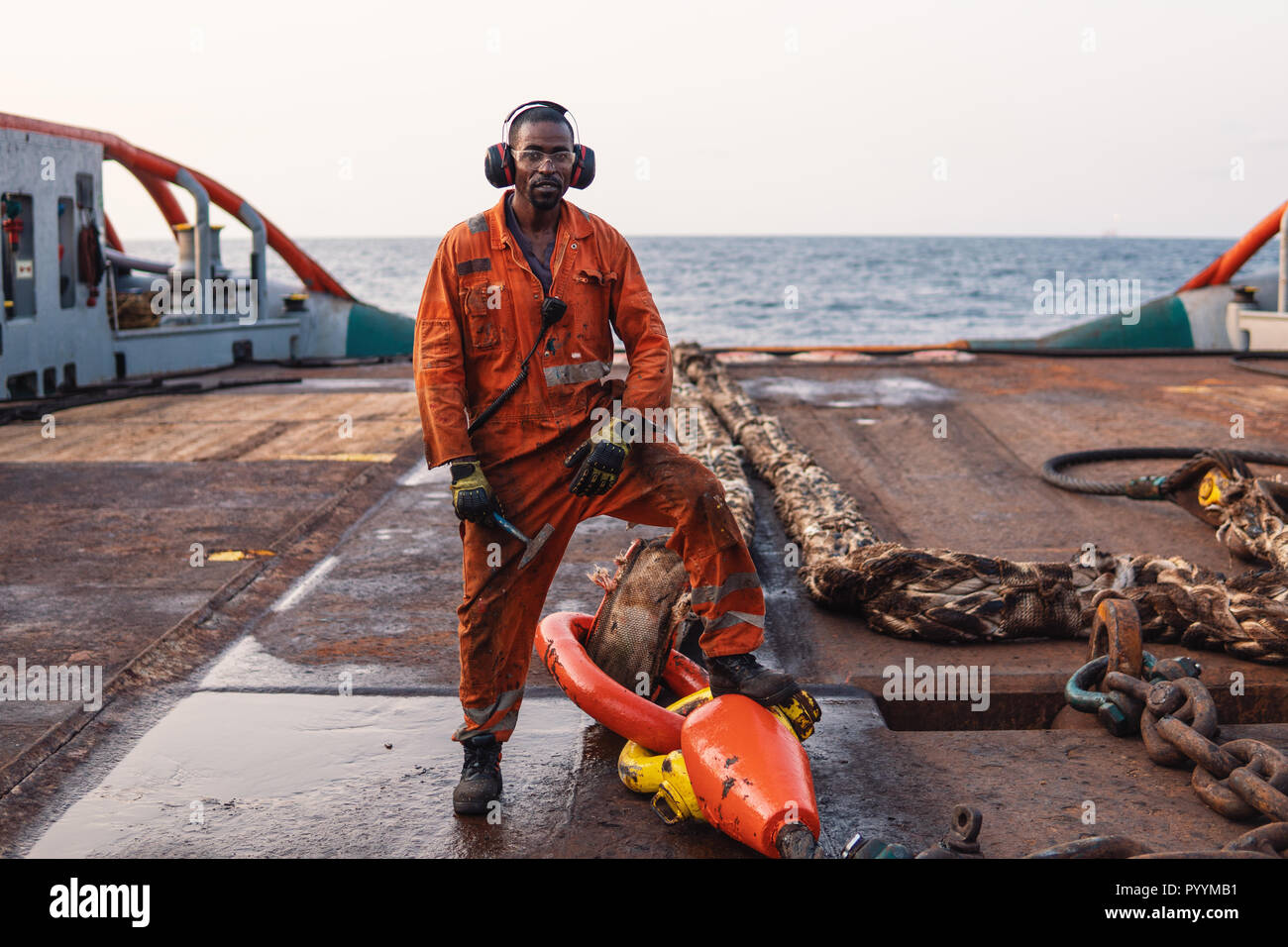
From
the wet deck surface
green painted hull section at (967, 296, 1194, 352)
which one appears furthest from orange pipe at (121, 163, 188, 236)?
green painted hull section at (967, 296, 1194, 352)

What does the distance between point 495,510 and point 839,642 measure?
183 centimetres

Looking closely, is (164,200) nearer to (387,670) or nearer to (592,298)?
(387,670)

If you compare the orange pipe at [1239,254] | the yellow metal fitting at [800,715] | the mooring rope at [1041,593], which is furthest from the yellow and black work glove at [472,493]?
the orange pipe at [1239,254]

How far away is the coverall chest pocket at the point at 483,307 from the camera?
11.5 feet

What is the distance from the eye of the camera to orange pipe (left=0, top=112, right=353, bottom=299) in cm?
1163

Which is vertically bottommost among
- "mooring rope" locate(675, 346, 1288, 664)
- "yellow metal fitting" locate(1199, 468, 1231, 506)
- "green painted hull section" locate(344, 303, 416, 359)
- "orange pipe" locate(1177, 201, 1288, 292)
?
"mooring rope" locate(675, 346, 1288, 664)

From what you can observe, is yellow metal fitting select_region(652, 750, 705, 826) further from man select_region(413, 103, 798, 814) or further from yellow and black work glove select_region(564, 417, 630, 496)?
yellow and black work glove select_region(564, 417, 630, 496)

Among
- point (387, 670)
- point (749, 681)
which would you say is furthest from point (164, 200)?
point (749, 681)

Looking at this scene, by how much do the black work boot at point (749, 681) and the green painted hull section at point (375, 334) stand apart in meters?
15.4

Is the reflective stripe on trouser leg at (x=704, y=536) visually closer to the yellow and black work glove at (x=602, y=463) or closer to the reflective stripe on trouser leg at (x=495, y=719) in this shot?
the yellow and black work glove at (x=602, y=463)

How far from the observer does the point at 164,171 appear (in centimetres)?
1453

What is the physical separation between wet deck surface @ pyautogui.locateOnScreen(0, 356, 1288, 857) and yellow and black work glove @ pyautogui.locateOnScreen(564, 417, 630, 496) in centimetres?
92

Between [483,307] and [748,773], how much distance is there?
1.59 metres
